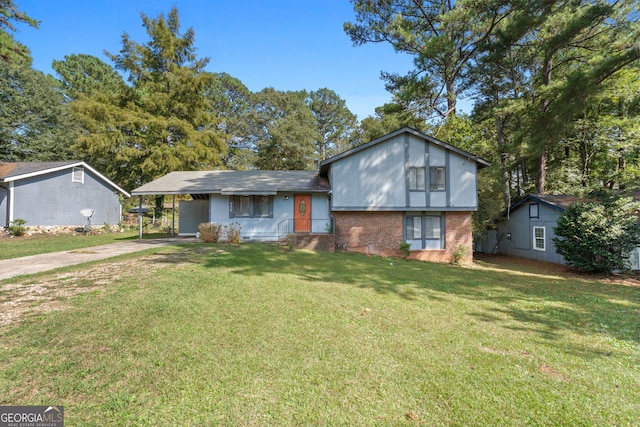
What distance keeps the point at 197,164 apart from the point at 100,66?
2700 cm

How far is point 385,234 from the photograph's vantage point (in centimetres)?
1412

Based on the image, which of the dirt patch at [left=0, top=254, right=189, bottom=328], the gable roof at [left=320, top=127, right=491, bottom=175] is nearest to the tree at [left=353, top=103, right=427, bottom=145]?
the gable roof at [left=320, top=127, right=491, bottom=175]

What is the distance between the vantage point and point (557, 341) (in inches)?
164

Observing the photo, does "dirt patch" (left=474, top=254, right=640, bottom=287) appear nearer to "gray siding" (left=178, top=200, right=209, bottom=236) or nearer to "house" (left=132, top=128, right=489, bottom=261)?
"house" (left=132, top=128, right=489, bottom=261)

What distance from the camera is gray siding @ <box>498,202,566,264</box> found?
15109 mm

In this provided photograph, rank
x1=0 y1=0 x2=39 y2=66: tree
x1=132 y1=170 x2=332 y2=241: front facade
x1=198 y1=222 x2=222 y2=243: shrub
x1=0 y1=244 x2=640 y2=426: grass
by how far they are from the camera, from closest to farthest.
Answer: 1. x1=0 y1=244 x2=640 y2=426: grass
2. x1=0 y1=0 x2=39 y2=66: tree
3. x1=198 y1=222 x2=222 y2=243: shrub
4. x1=132 y1=170 x2=332 y2=241: front facade

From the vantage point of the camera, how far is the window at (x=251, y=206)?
14789 mm

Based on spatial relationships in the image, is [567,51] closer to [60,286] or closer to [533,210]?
[533,210]

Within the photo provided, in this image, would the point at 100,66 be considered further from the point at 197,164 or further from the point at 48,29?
the point at 48,29

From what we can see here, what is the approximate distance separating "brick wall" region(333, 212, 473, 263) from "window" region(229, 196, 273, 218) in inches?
137

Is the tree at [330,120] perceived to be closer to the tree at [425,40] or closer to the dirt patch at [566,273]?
the tree at [425,40]

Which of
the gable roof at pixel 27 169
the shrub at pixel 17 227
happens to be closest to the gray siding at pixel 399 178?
the shrub at pixel 17 227

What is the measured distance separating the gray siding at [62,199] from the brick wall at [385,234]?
17.8 meters

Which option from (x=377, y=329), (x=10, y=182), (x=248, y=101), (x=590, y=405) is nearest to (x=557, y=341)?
(x=590, y=405)
